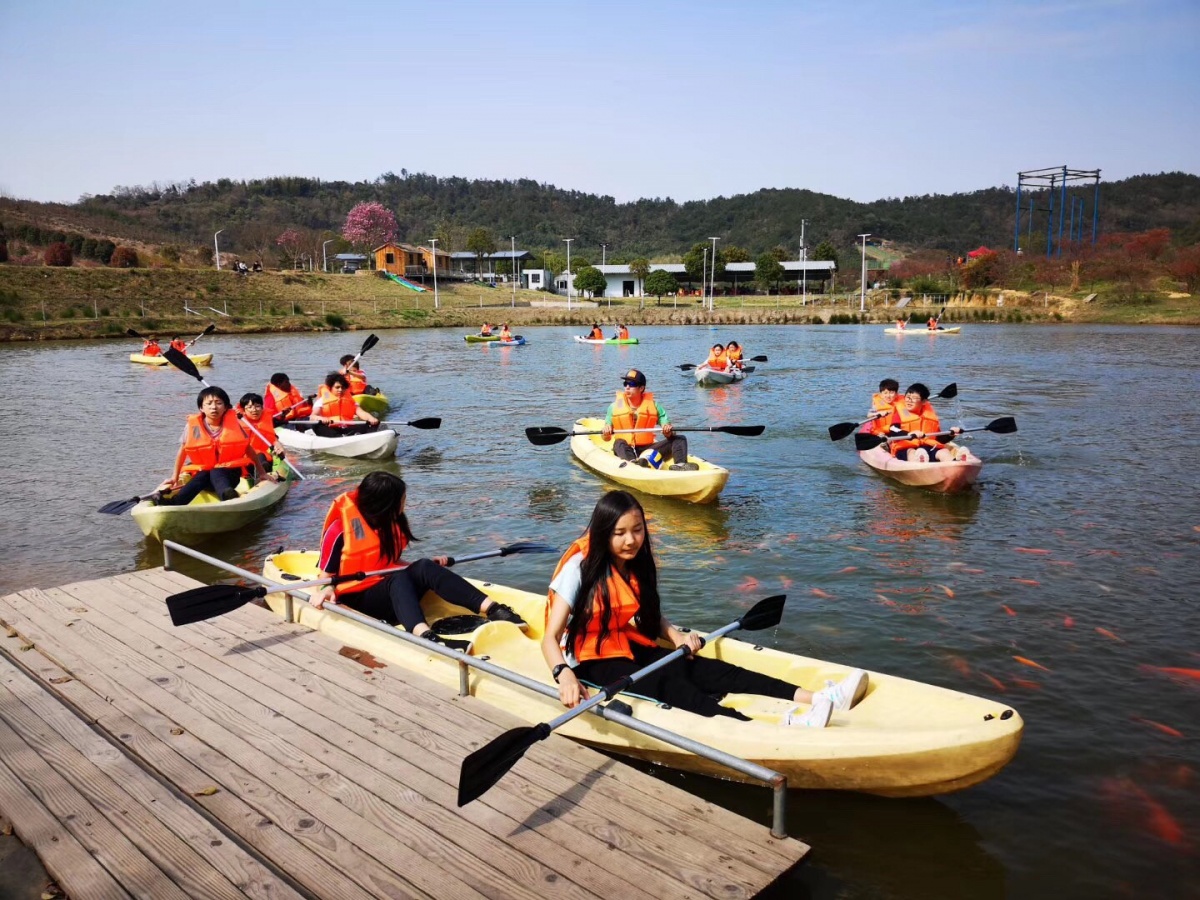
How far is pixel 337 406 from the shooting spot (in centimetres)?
1424

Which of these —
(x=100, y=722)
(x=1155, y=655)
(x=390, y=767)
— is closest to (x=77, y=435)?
(x=100, y=722)

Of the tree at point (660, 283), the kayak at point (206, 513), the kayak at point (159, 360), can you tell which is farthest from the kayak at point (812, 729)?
the tree at point (660, 283)

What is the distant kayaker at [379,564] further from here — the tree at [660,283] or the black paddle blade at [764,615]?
the tree at [660,283]

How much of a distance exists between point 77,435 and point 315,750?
1566 cm

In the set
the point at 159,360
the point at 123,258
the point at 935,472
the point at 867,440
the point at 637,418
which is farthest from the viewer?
the point at 123,258

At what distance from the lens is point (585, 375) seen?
28.4 meters

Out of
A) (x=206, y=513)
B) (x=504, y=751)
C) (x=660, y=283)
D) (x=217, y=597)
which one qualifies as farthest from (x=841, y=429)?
(x=660, y=283)

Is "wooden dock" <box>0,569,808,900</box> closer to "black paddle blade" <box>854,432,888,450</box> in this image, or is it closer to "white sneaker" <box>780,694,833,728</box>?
"white sneaker" <box>780,694,833,728</box>

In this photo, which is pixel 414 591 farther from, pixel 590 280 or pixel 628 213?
pixel 628 213

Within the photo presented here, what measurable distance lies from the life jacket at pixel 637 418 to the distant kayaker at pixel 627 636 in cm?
715

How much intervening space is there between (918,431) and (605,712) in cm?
925

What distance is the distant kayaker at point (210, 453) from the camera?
9398mm

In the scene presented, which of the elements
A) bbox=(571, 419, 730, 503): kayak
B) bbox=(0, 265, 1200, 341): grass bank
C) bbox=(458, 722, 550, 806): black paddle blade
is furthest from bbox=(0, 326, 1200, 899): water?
bbox=(0, 265, 1200, 341): grass bank

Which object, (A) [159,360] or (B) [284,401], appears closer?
(B) [284,401]
